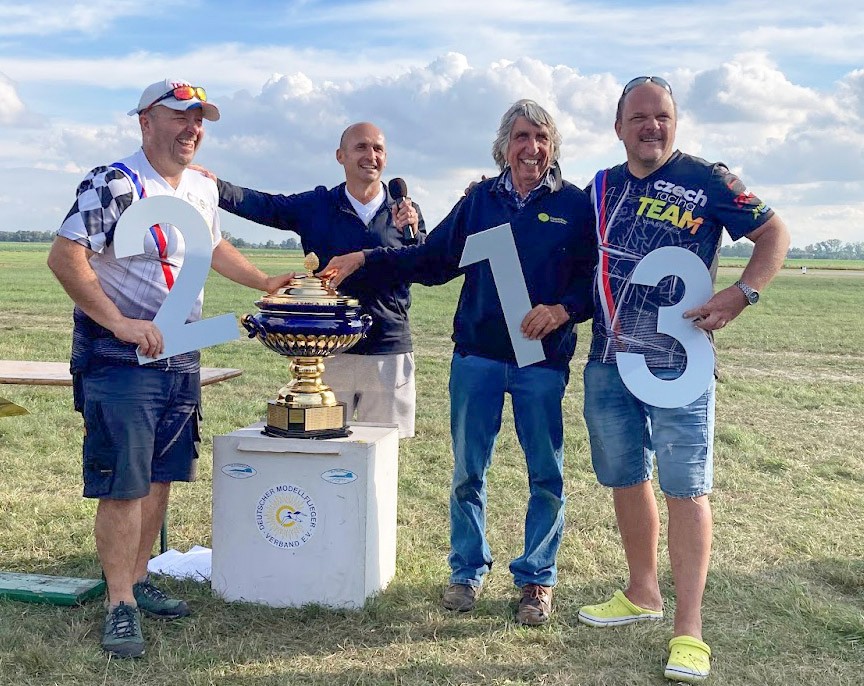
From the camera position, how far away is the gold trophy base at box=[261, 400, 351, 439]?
379cm

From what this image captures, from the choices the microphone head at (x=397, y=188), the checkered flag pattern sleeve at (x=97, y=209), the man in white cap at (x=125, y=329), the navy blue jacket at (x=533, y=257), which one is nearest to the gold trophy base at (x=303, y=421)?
the man in white cap at (x=125, y=329)

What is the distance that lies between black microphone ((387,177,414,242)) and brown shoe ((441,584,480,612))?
1.73 metres

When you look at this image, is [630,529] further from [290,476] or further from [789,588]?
[290,476]

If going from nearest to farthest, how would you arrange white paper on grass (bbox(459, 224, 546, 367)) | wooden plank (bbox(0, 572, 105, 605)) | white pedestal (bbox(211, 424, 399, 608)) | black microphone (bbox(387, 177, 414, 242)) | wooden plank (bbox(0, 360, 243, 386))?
white paper on grass (bbox(459, 224, 546, 367)) < white pedestal (bbox(211, 424, 399, 608)) < wooden plank (bbox(0, 572, 105, 605)) < black microphone (bbox(387, 177, 414, 242)) < wooden plank (bbox(0, 360, 243, 386))

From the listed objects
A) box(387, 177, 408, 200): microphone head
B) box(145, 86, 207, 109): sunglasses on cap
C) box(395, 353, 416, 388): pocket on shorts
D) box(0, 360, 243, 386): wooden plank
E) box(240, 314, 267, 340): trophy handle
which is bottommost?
box(0, 360, 243, 386): wooden plank

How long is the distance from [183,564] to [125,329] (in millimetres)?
1543

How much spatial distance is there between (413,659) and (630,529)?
1.09 meters

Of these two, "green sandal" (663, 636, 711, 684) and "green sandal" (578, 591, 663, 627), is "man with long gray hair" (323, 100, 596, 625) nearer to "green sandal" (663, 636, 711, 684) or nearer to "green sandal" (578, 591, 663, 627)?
"green sandal" (578, 591, 663, 627)

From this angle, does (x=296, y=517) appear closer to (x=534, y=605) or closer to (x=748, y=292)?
(x=534, y=605)

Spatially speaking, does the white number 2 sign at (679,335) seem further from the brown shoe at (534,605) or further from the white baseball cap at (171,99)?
the white baseball cap at (171,99)

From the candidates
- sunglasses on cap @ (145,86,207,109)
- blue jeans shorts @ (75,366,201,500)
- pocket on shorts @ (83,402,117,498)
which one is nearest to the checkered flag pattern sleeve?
sunglasses on cap @ (145,86,207,109)

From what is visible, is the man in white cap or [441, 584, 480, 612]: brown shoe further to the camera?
[441, 584, 480, 612]: brown shoe

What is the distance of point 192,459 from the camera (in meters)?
3.76

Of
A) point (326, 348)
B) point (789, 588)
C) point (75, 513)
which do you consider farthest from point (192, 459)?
point (789, 588)
